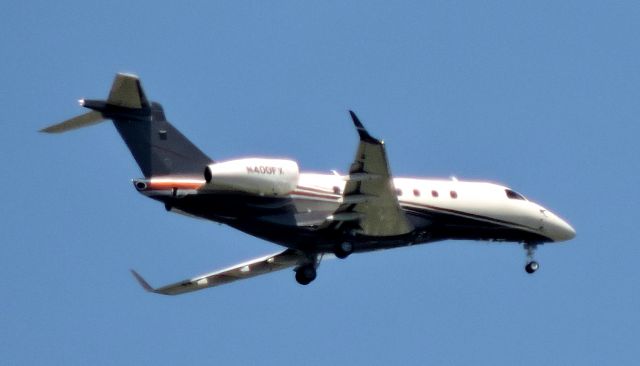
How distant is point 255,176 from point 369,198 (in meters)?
3.75

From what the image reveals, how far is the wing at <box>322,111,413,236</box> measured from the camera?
43.8m

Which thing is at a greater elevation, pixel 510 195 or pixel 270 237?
pixel 510 195

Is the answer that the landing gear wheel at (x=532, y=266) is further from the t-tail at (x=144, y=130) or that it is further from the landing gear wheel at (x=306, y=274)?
the t-tail at (x=144, y=130)

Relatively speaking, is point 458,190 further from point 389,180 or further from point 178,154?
point 178,154

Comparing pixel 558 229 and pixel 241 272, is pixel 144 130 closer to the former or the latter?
pixel 241 272

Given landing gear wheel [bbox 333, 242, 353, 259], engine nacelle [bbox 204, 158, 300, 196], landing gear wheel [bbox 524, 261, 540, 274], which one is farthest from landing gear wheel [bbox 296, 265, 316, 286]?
landing gear wheel [bbox 524, 261, 540, 274]

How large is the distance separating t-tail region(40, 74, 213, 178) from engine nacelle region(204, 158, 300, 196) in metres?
1.21

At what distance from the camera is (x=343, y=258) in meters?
48.7

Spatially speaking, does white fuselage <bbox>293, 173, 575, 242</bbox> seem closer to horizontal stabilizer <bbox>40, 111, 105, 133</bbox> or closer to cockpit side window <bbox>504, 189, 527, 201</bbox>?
cockpit side window <bbox>504, 189, 527, 201</bbox>

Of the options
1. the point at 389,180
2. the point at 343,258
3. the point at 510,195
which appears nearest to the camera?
the point at 389,180

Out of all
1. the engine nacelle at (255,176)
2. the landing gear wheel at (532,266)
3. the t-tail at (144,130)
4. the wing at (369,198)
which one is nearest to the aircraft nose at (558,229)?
the landing gear wheel at (532,266)

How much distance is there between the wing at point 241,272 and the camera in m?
51.3

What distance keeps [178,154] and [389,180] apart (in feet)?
21.0

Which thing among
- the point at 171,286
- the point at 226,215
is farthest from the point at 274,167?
the point at 171,286
